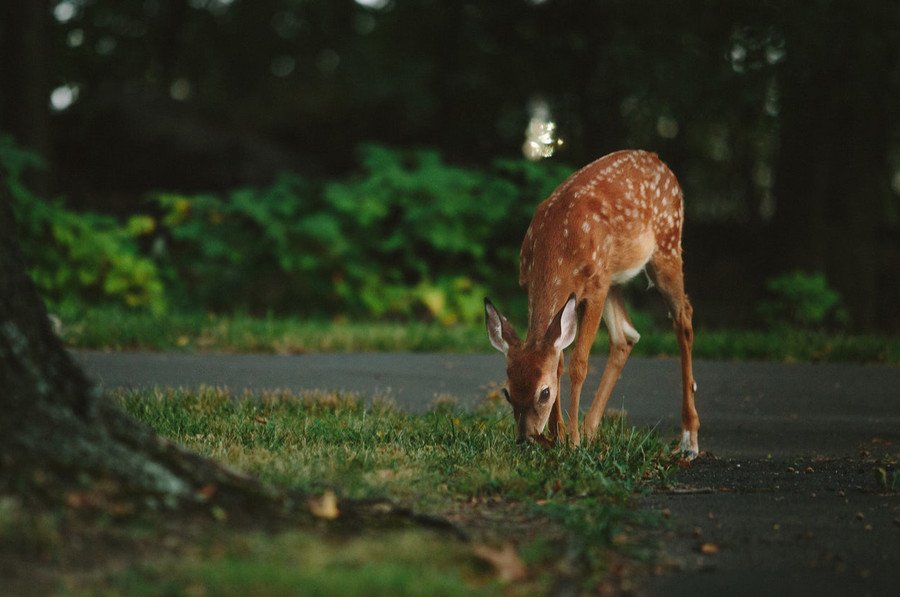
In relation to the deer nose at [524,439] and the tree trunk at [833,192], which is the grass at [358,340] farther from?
the deer nose at [524,439]

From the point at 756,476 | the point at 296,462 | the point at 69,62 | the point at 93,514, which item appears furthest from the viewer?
the point at 69,62

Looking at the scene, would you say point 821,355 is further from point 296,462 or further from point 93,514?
point 93,514

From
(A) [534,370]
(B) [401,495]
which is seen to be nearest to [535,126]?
(A) [534,370]

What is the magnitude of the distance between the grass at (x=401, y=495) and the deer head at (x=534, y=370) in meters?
0.16

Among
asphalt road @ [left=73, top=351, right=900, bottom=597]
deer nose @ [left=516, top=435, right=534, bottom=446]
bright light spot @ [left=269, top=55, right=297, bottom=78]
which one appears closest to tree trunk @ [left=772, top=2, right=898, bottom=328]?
asphalt road @ [left=73, top=351, right=900, bottom=597]

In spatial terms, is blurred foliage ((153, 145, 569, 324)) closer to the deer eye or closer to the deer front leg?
the deer front leg

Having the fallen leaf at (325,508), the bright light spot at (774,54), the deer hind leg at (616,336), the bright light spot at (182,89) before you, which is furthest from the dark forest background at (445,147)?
the fallen leaf at (325,508)

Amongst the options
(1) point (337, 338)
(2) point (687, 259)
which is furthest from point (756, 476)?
(2) point (687, 259)

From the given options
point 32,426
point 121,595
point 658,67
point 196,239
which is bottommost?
point 121,595

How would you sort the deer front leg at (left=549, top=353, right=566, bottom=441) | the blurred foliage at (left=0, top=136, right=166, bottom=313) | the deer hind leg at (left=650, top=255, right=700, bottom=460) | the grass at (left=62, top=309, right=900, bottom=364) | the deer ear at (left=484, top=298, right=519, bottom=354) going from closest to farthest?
1. the deer ear at (left=484, top=298, right=519, bottom=354)
2. the deer front leg at (left=549, top=353, right=566, bottom=441)
3. the deer hind leg at (left=650, top=255, right=700, bottom=460)
4. the grass at (left=62, top=309, right=900, bottom=364)
5. the blurred foliage at (left=0, top=136, right=166, bottom=313)

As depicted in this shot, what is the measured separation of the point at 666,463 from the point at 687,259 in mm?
14411

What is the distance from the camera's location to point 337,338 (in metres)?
10.3

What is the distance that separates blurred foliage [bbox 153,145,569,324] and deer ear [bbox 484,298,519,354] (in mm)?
6279

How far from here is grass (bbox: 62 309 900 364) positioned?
9922 millimetres
